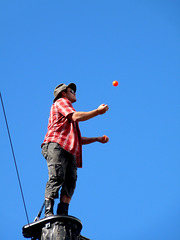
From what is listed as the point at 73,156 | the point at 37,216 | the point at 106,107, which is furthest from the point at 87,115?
the point at 37,216

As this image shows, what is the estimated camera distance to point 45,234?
4547 mm

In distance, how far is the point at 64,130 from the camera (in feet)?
17.2

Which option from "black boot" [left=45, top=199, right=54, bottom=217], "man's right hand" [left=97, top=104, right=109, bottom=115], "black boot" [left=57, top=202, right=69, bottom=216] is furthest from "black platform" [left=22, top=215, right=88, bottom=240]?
"man's right hand" [left=97, top=104, right=109, bottom=115]

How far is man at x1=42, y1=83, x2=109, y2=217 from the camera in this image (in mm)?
4840

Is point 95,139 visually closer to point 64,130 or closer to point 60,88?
point 64,130

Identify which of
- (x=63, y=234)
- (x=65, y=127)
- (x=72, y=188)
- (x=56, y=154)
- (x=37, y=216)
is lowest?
(x=63, y=234)

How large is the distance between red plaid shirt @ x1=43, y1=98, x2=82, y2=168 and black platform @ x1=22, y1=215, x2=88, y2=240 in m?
0.95

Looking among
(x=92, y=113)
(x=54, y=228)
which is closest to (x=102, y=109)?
(x=92, y=113)

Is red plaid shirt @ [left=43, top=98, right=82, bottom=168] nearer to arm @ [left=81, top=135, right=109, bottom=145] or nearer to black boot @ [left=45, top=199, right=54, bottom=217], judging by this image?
arm @ [left=81, top=135, right=109, bottom=145]

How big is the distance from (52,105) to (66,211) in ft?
5.30

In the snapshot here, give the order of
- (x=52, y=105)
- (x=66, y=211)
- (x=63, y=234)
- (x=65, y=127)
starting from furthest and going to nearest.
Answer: (x=52, y=105)
(x=65, y=127)
(x=66, y=211)
(x=63, y=234)

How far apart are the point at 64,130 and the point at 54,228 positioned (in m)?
1.38

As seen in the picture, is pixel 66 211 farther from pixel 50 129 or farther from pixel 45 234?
pixel 50 129

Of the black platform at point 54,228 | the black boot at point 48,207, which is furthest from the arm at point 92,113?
the black platform at point 54,228
